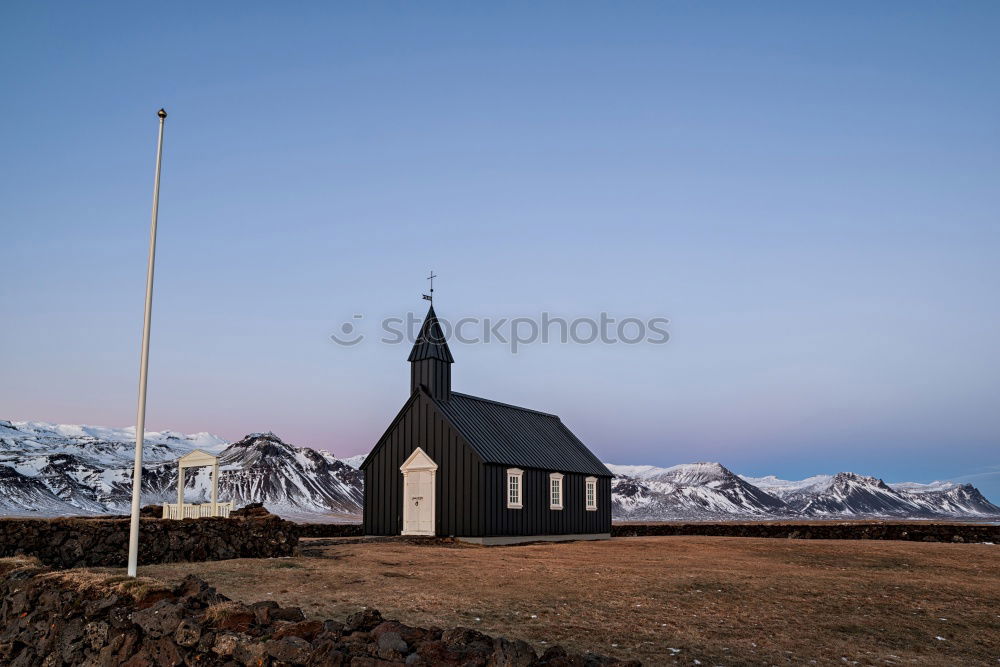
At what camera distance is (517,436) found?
3875 cm

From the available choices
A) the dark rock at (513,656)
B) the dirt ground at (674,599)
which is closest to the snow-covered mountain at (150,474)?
the dirt ground at (674,599)

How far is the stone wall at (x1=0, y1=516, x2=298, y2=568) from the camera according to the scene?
20.7 m

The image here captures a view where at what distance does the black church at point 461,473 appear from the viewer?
110 ft

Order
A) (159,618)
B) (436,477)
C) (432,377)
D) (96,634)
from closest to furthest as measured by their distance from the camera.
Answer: (159,618), (96,634), (436,477), (432,377)

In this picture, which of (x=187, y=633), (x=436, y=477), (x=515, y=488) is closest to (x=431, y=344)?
(x=436, y=477)

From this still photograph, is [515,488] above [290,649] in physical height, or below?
above

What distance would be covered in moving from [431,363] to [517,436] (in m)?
6.05

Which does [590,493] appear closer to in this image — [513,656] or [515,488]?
[515,488]

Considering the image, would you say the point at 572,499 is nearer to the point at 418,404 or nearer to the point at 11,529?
the point at 418,404

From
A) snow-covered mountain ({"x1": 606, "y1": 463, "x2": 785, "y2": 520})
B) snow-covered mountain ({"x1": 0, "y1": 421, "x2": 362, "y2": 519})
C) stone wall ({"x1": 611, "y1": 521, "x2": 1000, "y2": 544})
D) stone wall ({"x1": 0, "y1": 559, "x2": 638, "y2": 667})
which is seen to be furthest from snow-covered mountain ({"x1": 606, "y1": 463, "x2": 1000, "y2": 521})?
stone wall ({"x1": 0, "y1": 559, "x2": 638, "y2": 667})

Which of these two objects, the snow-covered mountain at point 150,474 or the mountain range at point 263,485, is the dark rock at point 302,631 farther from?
the snow-covered mountain at point 150,474

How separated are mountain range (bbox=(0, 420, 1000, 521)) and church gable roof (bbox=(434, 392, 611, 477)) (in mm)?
54051

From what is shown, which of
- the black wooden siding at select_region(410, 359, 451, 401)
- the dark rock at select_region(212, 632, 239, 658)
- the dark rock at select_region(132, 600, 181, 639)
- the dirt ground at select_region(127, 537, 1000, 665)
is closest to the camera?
the dark rock at select_region(212, 632, 239, 658)

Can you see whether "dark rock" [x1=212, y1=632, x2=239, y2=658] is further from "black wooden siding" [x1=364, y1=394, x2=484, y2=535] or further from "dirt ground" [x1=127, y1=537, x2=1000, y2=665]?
"black wooden siding" [x1=364, y1=394, x2=484, y2=535]
